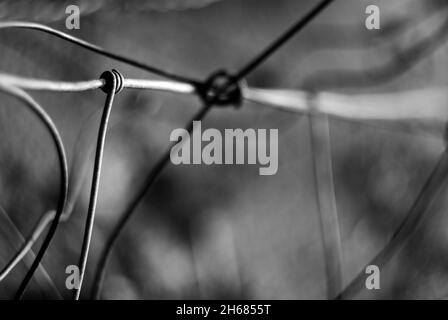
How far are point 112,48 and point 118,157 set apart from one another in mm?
121

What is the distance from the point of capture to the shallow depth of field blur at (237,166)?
0.52 metres

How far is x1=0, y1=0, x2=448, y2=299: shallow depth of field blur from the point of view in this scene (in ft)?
1.72

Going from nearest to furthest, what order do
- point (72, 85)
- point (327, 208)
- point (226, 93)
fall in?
point (72, 85), point (226, 93), point (327, 208)

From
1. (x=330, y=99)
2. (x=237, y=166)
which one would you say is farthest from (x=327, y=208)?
(x=330, y=99)

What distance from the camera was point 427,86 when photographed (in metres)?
0.62

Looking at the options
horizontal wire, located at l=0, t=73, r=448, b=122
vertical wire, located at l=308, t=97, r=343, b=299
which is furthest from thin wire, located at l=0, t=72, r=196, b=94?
vertical wire, located at l=308, t=97, r=343, b=299

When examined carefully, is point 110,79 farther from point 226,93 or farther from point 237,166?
point 237,166


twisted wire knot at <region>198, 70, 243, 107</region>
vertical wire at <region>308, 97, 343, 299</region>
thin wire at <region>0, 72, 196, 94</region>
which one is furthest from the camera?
vertical wire at <region>308, 97, 343, 299</region>

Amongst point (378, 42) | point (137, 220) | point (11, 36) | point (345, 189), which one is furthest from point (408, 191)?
point (11, 36)

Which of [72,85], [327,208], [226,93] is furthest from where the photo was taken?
[327,208]

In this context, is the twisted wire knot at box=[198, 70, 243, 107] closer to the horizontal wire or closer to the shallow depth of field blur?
the horizontal wire

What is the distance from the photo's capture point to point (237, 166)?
0.64 metres

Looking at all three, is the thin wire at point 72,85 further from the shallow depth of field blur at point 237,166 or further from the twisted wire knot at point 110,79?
the shallow depth of field blur at point 237,166

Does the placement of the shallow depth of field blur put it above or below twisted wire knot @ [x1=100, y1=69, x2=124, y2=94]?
above
